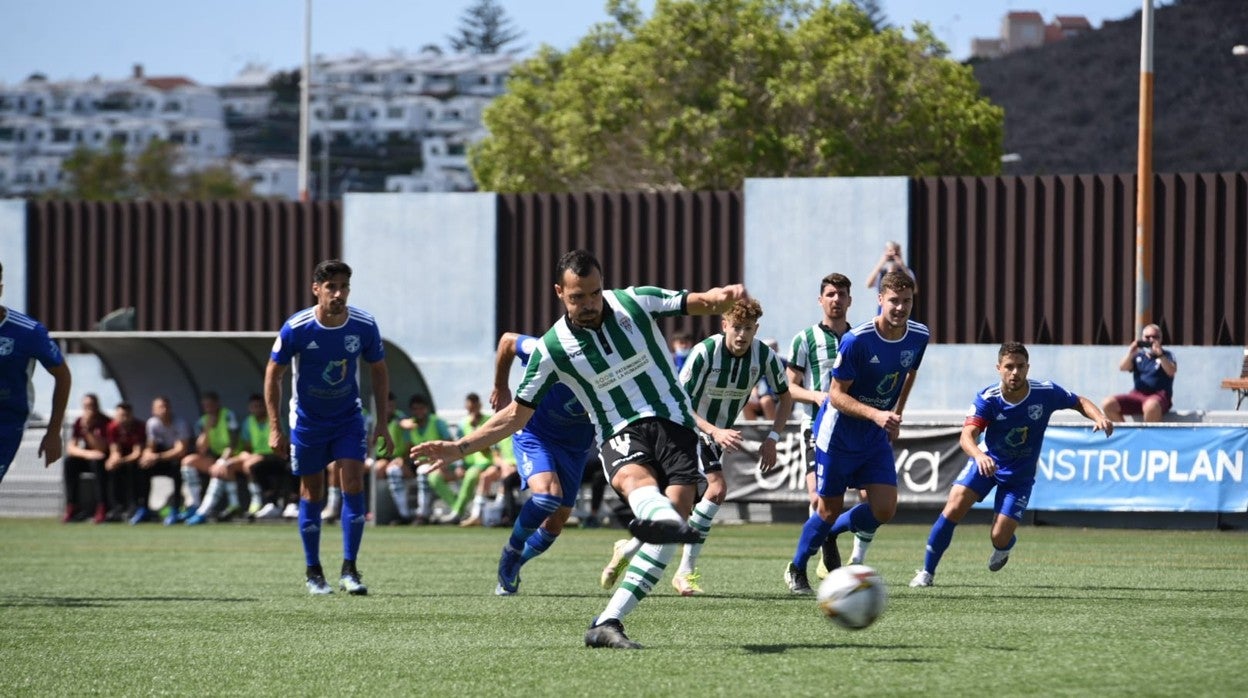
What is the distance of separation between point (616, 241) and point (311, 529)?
17.9m

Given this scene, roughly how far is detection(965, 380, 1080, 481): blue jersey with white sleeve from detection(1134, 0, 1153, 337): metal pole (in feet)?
43.0

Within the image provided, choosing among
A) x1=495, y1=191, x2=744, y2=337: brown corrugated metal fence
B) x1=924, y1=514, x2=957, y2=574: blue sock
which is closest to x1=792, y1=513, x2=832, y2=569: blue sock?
x1=924, y1=514, x2=957, y2=574: blue sock

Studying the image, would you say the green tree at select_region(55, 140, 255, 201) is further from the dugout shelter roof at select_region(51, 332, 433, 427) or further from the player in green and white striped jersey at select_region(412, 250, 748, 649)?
the player in green and white striped jersey at select_region(412, 250, 748, 649)

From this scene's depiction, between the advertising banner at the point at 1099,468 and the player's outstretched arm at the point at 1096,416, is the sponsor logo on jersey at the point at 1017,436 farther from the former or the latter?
the advertising banner at the point at 1099,468

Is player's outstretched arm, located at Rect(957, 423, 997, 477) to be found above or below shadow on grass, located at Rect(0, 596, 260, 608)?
above

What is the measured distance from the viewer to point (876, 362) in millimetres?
11719

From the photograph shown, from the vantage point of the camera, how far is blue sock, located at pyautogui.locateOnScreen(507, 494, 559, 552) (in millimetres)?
12320

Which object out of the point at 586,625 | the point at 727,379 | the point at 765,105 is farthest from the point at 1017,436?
the point at 765,105

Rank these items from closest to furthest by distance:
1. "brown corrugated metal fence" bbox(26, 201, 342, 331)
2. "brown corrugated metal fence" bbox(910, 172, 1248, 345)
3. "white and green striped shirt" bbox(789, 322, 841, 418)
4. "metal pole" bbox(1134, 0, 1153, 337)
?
"white and green striped shirt" bbox(789, 322, 841, 418) → "metal pole" bbox(1134, 0, 1153, 337) → "brown corrugated metal fence" bbox(910, 172, 1248, 345) → "brown corrugated metal fence" bbox(26, 201, 342, 331)

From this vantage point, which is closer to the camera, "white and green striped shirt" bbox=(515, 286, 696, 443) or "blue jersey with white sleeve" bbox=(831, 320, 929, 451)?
"white and green striped shirt" bbox=(515, 286, 696, 443)

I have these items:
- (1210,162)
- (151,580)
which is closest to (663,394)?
(151,580)

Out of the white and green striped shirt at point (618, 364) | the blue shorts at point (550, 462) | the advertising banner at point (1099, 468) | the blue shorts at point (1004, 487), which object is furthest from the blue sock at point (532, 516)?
the advertising banner at point (1099, 468)

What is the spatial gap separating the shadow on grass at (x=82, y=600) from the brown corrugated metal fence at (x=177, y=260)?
1963 cm

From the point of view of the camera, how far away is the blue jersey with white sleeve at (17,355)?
11.9 meters
